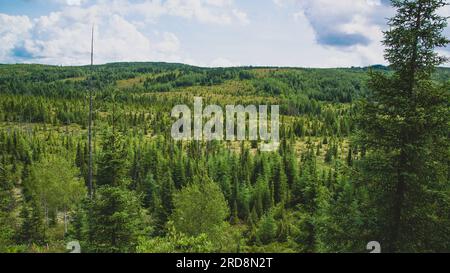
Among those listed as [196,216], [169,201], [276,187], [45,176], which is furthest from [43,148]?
[196,216]

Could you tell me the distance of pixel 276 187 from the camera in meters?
74.0

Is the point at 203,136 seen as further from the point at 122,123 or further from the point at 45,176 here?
the point at 45,176

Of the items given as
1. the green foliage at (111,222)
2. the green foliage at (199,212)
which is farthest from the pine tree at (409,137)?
the green foliage at (199,212)

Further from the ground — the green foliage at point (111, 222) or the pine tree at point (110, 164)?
the pine tree at point (110, 164)

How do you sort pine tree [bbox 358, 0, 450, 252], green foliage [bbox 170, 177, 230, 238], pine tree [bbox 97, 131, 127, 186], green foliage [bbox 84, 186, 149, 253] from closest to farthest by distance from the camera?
1. pine tree [bbox 358, 0, 450, 252]
2. green foliage [bbox 84, 186, 149, 253]
3. pine tree [bbox 97, 131, 127, 186]
4. green foliage [bbox 170, 177, 230, 238]

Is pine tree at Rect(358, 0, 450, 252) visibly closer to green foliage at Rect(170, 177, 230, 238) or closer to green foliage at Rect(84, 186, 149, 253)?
green foliage at Rect(84, 186, 149, 253)

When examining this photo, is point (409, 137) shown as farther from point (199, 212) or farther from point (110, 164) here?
point (199, 212)

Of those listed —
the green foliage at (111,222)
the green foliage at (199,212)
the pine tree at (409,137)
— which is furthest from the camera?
the green foliage at (199,212)

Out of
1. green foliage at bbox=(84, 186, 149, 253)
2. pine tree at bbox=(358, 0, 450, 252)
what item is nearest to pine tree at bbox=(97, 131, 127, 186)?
green foliage at bbox=(84, 186, 149, 253)

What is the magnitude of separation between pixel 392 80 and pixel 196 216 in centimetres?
3022

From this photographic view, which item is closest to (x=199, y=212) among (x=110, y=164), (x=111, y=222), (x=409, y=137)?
(x=111, y=222)

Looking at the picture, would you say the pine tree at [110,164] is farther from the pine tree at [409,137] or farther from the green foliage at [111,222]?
the pine tree at [409,137]

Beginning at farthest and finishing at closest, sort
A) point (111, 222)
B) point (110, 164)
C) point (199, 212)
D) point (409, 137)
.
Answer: point (199, 212) → point (110, 164) → point (111, 222) → point (409, 137)

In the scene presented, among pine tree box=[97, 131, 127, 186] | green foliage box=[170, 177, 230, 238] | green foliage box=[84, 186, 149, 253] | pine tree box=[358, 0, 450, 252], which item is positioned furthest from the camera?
green foliage box=[170, 177, 230, 238]
